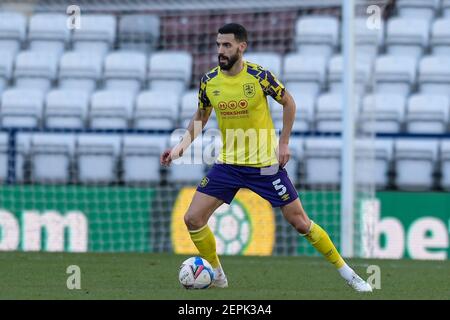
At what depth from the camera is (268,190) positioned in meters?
8.79

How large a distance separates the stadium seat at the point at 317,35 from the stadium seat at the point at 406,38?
71 centimetres

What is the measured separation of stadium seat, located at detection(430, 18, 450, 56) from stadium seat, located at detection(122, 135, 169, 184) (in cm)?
380

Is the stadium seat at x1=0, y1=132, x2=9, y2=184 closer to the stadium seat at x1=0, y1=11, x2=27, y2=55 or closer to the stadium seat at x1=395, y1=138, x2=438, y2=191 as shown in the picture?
the stadium seat at x1=0, y1=11, x2=27, y2=55

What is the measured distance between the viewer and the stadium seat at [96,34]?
1620cm

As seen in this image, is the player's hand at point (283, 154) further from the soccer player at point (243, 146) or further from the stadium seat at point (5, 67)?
the stadium seat at point (5, 67)

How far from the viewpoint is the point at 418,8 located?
16.2 m

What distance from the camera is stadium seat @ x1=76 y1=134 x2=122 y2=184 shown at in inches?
558

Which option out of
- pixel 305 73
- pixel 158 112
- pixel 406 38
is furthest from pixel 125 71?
pixel 406 38

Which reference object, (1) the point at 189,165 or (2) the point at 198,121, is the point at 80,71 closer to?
(1) the point at 189,165

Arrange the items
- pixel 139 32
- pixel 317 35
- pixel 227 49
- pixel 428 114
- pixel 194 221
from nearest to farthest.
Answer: pixel 227 49 < pixel 194 221 < pixel 428 114 < pixel 317 35 < pixel 139 32

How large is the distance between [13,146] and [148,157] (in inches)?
60.8

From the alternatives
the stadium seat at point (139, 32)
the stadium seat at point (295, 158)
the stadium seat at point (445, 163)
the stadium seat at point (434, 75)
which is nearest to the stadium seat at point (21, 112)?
the stadium seat at point (139, 32)

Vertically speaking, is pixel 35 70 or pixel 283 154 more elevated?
pixel 35 70

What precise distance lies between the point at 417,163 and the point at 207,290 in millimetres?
5664
